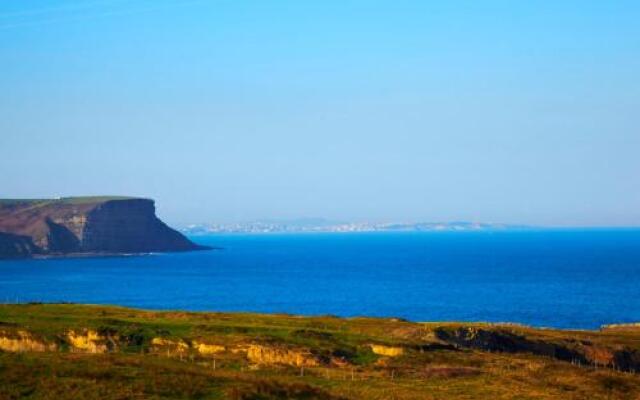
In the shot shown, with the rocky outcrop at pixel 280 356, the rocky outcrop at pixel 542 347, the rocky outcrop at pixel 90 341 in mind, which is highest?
the rocky outcrop at pixel 90 341

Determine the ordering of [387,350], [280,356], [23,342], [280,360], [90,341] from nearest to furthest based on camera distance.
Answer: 1. [23,342]
2. [280,360]
3. [280,356]
4. [90,341]
5. [387,350]

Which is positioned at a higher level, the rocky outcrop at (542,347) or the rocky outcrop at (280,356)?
the rocky outcrop at (280,356)

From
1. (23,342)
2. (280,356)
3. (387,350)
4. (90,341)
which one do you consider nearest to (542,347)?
(387,350)

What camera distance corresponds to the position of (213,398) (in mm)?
37531

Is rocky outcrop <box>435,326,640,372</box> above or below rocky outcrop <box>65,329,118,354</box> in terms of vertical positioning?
below

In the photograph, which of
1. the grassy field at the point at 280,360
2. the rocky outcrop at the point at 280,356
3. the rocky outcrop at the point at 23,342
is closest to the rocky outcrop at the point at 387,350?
the grassy field at the point at 280,360

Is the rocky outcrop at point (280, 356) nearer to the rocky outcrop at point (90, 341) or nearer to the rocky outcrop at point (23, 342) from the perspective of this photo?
the rocky outcrop at point (90, 341)

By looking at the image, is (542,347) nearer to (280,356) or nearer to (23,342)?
(280,356)

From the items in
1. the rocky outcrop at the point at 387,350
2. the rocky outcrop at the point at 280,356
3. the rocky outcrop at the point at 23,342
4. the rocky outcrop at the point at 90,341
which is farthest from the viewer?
the rocky outcrop at the point at 387,350

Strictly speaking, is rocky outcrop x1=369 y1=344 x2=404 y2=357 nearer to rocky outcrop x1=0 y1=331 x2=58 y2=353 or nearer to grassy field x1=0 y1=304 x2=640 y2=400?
grassy field x1=0 y1=304 x2=640 y2=400

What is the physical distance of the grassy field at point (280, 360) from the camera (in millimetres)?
38688

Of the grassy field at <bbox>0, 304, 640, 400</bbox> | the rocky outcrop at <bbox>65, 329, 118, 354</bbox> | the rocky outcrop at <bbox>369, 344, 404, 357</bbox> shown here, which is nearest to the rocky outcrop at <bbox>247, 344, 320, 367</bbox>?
the grassy field at <bbox>0, 304, 640, 400</bbox>

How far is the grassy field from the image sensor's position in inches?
1523

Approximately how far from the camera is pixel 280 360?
5428 centimetres
